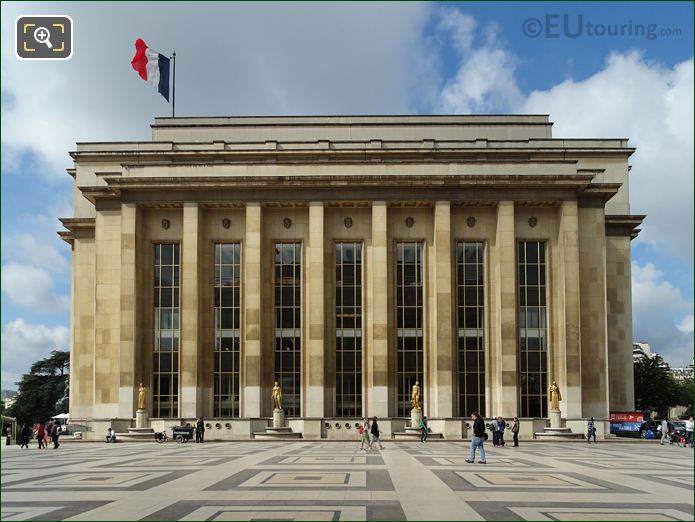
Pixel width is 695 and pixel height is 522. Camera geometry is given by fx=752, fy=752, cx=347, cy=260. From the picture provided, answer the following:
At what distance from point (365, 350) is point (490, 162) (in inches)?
672

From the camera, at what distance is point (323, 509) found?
14.9 metres

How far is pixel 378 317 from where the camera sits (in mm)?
54844

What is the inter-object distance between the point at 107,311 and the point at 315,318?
630 inches

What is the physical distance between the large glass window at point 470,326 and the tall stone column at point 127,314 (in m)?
23.9

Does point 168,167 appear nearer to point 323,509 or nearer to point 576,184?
point 576,184

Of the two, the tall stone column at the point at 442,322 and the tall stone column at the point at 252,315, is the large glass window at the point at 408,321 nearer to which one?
the tall stone column at the point at 442,322

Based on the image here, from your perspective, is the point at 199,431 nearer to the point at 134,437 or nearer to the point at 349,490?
the point at 134,437

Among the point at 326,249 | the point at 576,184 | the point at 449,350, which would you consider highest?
the point at 576,184

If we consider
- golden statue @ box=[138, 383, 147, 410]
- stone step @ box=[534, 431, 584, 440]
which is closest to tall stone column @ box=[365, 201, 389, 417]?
stone step @ box=[534, 431, 584, 440]

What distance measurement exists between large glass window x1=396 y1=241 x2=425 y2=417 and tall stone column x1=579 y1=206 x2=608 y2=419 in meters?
12.2

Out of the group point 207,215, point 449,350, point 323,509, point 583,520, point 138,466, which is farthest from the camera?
Answer: point 207,215

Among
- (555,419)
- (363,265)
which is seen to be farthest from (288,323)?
(555,419)

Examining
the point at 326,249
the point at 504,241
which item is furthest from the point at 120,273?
the point at 504,241

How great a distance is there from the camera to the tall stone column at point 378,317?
54.1 meters
